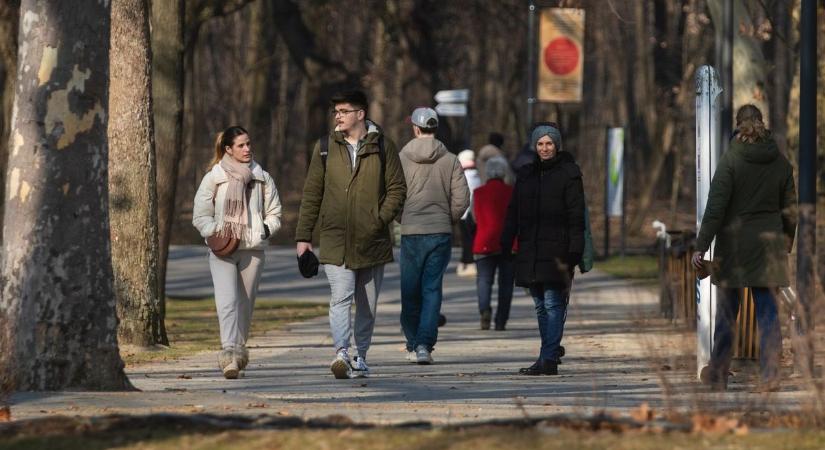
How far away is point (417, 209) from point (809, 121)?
300cm

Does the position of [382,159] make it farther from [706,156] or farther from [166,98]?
[166,98]

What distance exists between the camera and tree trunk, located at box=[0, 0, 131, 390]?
10.5 m

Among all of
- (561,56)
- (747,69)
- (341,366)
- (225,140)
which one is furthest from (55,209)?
(561,56)

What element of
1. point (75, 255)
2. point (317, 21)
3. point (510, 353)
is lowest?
point (510, 353)

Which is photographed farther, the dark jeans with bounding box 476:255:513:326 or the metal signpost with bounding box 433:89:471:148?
the metal signpost with bounding box 433:89:471:148

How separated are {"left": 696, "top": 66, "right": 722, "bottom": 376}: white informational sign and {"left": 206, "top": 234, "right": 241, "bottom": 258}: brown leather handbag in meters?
3.03

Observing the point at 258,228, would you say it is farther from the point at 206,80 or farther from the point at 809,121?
the point at 206,80

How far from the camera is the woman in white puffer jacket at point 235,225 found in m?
12.7

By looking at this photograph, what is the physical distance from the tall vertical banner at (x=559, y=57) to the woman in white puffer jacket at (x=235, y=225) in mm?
17959

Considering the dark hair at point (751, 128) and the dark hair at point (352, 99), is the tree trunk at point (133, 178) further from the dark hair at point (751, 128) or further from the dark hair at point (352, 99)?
the dark hair at point (751, 128)

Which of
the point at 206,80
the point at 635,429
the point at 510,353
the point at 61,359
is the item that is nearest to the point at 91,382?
the point at 61,359

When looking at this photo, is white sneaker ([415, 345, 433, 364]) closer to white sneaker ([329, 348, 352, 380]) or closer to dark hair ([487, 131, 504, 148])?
white sneaker ([329, 348, 352, 380])

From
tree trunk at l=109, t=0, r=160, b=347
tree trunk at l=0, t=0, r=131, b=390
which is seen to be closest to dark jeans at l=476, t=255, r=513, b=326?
tree trunk at l=109, t=0, r=160, b=347

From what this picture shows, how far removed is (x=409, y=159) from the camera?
1458cm
